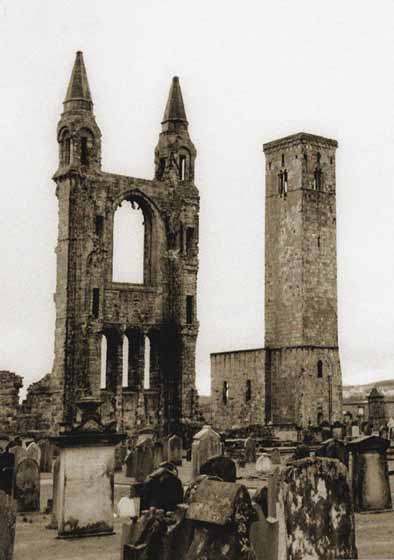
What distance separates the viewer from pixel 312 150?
58.6 m

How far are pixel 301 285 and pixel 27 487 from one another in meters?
40.4

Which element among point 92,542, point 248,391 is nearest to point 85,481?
point 92,542

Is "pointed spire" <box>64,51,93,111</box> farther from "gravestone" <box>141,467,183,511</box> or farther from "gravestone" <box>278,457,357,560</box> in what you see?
"gravestone" <box>278,457,357,560</box>

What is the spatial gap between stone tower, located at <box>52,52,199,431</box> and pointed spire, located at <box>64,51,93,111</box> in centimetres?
5

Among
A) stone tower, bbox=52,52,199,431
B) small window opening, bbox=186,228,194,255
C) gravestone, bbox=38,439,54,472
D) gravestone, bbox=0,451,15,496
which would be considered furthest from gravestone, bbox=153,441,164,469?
small window opening, bbox=186,228,194,255

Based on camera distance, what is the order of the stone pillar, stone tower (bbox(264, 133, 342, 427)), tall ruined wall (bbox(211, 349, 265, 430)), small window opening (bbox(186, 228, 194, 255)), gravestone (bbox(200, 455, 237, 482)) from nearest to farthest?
1. gravestone (bbox(200, 455, 237, 482))
2. the stone pillar
3. small window opening (bbox(186, 228, 194, 255))
4. stone tower (bbox(264, 133, 342, 427))
5. tall ruined wall (bbox(211, 349, 265, 430))

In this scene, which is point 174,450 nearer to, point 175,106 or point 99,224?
point 99,224

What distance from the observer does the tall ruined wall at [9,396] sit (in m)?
45.0

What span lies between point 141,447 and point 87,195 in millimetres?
25220

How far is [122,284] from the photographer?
167ft

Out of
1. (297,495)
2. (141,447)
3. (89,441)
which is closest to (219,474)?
(89,441)

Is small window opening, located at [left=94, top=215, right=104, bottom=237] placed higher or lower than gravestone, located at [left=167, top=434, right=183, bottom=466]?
higher

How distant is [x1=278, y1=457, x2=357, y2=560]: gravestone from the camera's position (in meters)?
9.34

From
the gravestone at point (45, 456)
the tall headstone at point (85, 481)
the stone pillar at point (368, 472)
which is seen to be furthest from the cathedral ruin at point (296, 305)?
the tall headstone at point (85, 481)
